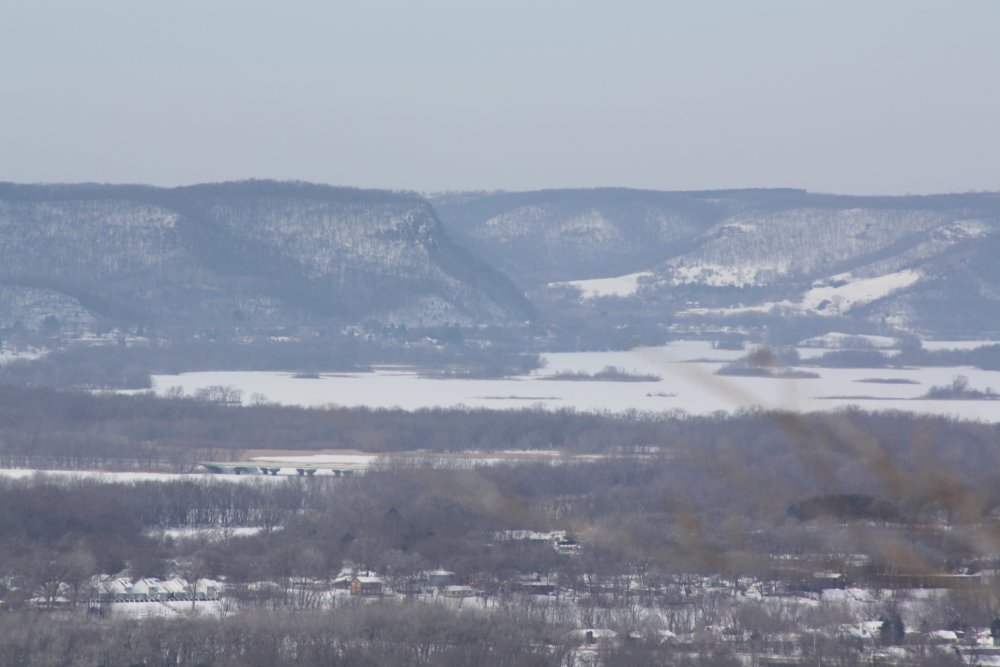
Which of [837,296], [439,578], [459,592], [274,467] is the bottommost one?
[837,296]

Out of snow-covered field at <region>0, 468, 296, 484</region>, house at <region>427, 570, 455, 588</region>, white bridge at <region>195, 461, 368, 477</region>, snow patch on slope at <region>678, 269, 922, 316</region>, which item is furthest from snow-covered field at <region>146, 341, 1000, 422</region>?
snow patch on slope at <region>678, 269, 922, 316</region>

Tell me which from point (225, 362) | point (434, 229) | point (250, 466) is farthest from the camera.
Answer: point (434, 229)

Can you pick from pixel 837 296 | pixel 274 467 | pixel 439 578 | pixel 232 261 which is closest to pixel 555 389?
pixel 274 467

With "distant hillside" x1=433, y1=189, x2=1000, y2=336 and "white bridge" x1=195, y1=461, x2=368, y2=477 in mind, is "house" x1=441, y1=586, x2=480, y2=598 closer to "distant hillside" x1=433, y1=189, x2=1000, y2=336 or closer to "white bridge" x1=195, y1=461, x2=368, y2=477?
"white bridge" x1=195, y1=461, x2=368, y2=477

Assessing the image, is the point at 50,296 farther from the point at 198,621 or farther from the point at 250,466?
the point at 198,621

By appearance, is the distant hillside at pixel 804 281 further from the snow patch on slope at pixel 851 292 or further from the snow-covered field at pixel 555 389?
the snow-covered field at pixel 555 389

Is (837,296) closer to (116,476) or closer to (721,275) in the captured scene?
(721,275)

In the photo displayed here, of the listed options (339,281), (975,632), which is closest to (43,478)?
(975,632)
